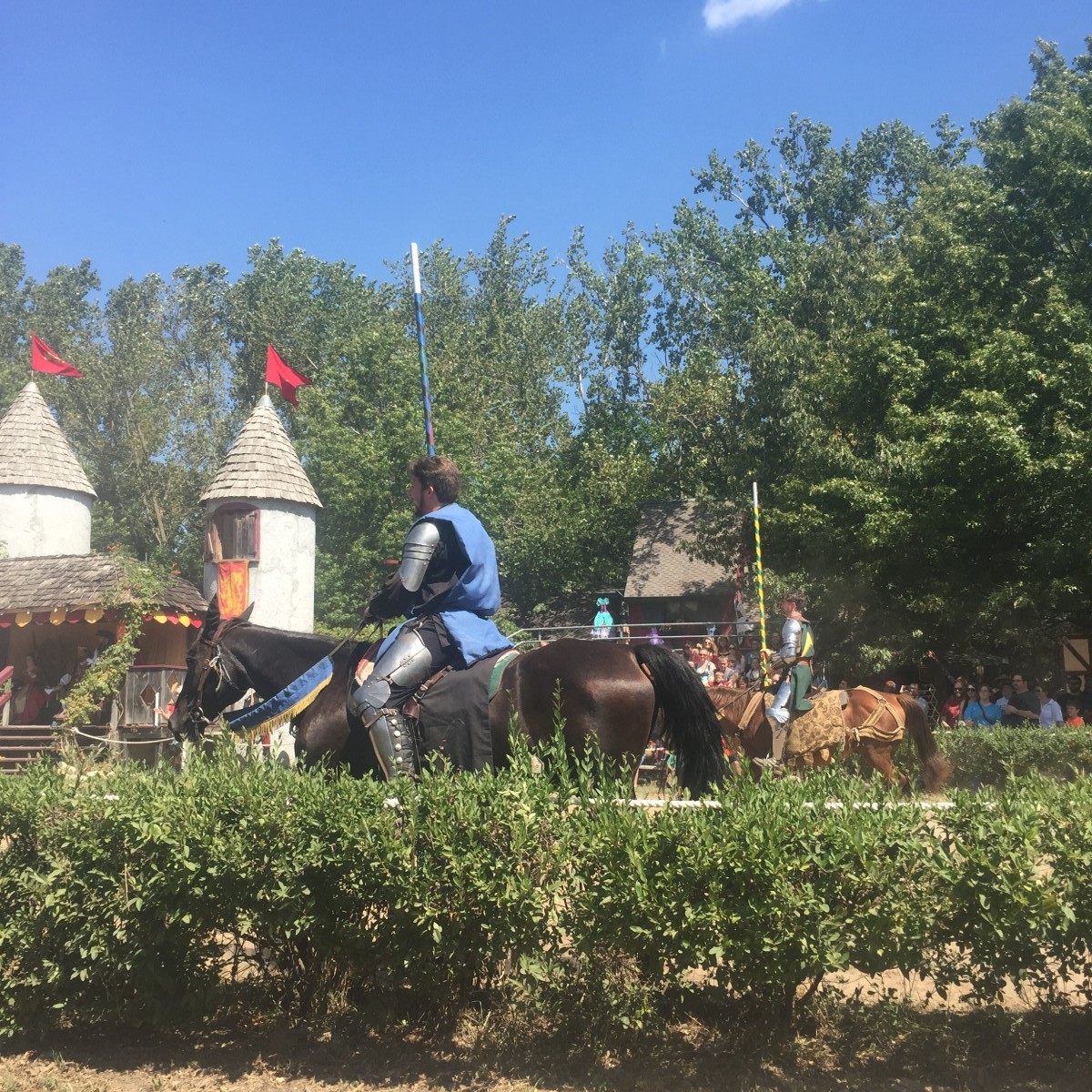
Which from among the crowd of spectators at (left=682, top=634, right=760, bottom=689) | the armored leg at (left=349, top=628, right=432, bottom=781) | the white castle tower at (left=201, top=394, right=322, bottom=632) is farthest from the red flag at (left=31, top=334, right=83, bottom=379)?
the armored leg at (left=349, top=628, right=432, bottom=781)

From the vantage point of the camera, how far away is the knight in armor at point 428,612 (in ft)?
20.1

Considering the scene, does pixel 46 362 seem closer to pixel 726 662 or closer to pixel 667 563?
pixel 667 563

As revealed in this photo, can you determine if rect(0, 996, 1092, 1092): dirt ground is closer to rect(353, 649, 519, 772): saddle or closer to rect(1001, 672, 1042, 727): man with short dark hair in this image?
rect(353, 649, 519, 772): saddle

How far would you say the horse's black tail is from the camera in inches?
250

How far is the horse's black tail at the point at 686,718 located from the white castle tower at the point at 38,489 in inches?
870

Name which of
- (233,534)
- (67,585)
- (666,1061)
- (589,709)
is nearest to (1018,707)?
(589,709)

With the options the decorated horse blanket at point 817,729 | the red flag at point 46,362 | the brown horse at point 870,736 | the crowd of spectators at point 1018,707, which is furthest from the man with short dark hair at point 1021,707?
the red flag at point 46,362

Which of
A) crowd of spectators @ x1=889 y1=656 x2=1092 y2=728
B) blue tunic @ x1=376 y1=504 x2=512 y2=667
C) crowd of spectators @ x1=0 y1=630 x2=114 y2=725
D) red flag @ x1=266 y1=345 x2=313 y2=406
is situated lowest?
crowd of spectators @ x1=0 y1=630 x2=114 y2=725

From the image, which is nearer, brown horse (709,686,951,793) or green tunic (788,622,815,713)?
green tunic (788,622,815,713)

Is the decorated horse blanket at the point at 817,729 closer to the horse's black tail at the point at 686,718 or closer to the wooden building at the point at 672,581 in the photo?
the horse's black tail at the point at 686,718

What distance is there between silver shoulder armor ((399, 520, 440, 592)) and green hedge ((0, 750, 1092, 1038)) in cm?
149

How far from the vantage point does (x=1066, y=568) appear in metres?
18.6

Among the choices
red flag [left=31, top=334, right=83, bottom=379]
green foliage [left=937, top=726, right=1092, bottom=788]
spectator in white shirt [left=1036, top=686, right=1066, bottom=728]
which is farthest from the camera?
red flag [left=31, top=334, right=83, bottom=379]

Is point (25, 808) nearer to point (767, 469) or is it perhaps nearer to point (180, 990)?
point (180, 990)
